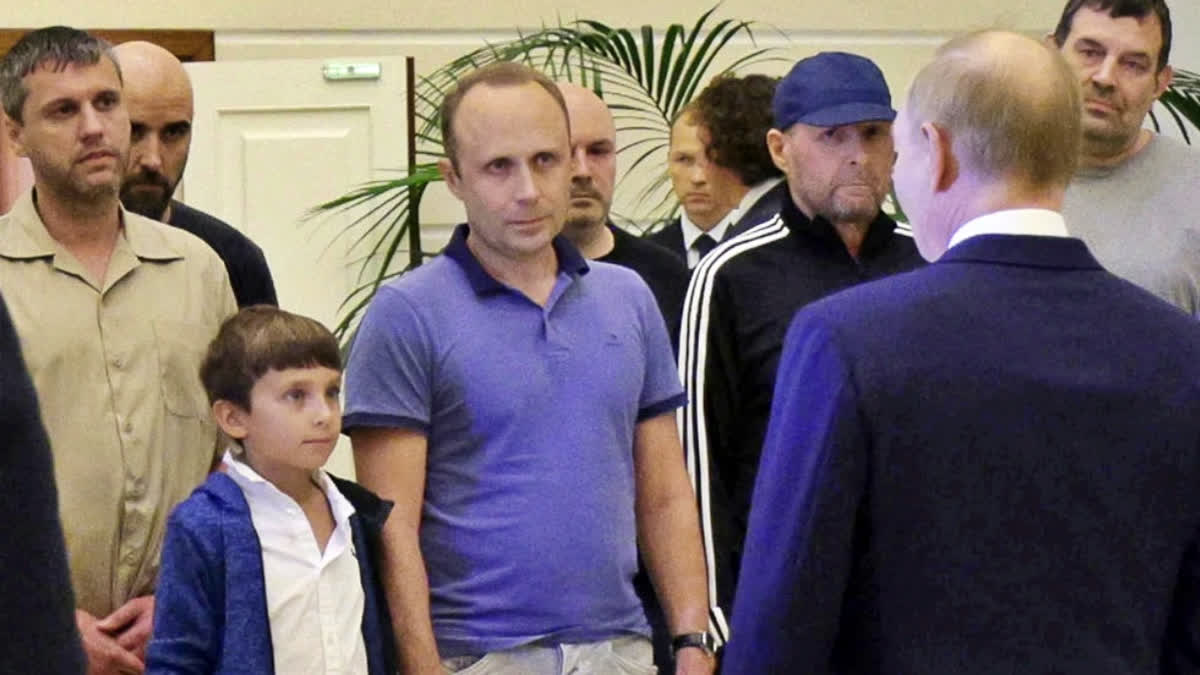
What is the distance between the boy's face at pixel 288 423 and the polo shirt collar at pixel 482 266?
0.75 feet

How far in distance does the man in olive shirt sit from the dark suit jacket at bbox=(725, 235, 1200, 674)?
115 centimetres

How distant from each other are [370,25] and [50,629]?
4540 millimetres

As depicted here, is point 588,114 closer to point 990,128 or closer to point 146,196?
point 146,196

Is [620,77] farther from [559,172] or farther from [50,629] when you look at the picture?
[50,629]

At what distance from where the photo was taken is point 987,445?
1673 millimetres

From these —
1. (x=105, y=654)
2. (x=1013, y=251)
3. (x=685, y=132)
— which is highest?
(x=1013, y=251)

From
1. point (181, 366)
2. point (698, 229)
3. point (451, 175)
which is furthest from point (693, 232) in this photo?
point (181, 366)

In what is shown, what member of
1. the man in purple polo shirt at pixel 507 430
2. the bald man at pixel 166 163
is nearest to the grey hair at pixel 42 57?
the bald man at pixel 166 163

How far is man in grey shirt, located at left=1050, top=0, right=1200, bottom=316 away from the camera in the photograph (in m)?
3.04

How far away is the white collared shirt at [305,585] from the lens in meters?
2.36

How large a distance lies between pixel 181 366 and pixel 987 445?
4.36 feet

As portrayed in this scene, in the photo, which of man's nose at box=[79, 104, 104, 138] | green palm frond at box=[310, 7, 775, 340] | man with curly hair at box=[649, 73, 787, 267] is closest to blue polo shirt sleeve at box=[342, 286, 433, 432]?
man's nose at box=[79, 104, 104, 138]

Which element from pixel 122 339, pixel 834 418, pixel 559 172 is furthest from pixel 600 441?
pixel 834 418

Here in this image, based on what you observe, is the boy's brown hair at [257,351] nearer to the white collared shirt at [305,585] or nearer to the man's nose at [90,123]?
the white collared shirt at [305,585]
